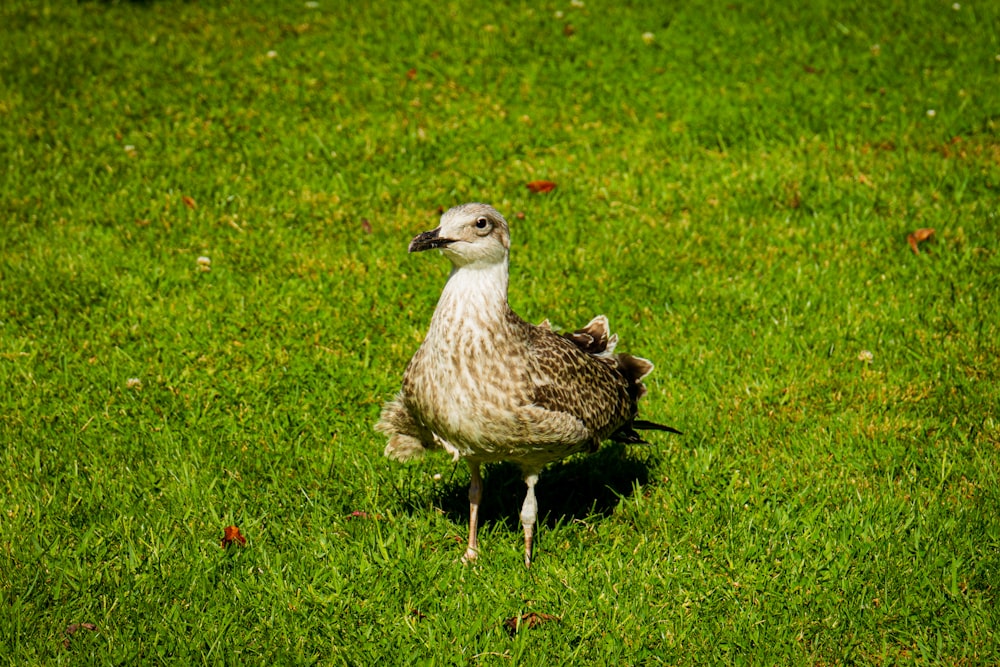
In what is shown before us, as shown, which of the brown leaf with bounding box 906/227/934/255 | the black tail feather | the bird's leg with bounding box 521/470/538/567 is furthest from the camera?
the brown leaf with bounding box 906/227/934/255

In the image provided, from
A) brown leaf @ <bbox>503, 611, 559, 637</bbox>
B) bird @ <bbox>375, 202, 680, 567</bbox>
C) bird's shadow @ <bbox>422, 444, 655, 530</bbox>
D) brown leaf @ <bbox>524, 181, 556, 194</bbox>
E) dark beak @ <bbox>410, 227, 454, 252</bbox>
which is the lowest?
bird's shadow @ <bbox>422, 444, 655, 530</bbox>

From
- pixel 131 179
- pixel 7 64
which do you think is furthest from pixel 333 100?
pixel 7 64

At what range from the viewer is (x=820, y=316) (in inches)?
304

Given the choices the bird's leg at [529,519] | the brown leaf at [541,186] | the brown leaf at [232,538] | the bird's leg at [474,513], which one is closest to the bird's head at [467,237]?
the bird's leg at [474,513]

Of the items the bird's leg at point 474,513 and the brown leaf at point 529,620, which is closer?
the brown leaf at point 529,620

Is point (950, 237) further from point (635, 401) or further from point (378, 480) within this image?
point (378, 480)

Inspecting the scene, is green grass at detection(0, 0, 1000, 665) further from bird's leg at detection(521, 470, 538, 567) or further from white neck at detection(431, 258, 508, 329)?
white neck at detection(431, 258, 508, 329)

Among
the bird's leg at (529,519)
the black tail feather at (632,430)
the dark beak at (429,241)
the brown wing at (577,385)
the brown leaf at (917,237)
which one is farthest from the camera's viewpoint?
the brown leaf at (917,237)

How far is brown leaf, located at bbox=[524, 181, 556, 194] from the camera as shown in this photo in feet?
30.4

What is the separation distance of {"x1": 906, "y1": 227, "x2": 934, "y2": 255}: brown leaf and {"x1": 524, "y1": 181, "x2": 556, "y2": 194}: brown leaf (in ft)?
10.0

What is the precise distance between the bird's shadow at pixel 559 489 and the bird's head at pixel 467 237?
66.0 inches

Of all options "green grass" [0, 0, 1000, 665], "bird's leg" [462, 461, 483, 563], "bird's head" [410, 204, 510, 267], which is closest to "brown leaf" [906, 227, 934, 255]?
"green grass" [0, 0, 1000, 665]

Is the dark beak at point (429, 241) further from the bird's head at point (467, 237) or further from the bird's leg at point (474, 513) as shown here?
the bird's leg at point (474, 513)

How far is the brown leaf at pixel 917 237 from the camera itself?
27.8 feet
